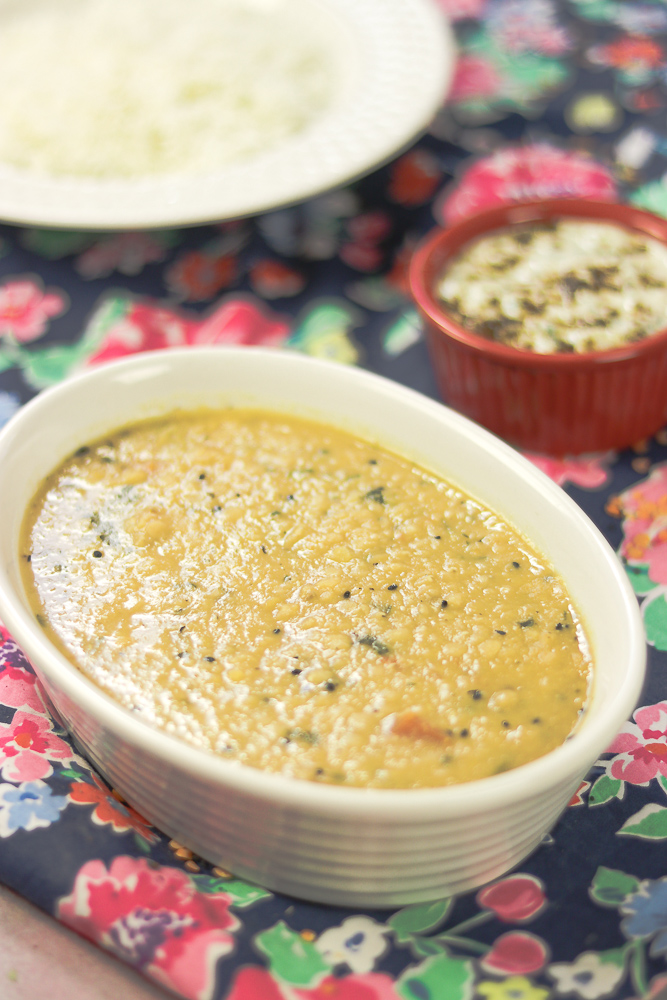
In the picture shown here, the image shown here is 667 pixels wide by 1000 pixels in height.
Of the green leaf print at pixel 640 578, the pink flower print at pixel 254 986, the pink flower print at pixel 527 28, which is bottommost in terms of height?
the green leaf print at pixel 640 578

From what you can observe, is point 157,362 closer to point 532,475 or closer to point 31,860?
point 532,475

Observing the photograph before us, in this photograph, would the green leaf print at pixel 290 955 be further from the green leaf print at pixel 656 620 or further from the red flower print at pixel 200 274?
the red flower print at pixel 200 274

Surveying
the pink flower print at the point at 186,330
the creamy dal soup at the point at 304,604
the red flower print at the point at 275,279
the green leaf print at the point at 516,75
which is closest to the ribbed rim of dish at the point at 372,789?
the creamy dal soup at the point at 304,604

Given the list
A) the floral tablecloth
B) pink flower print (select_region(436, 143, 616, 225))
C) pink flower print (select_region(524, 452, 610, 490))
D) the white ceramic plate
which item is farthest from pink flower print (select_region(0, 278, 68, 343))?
pink flower print (select_region(524, 452, 610, 490))

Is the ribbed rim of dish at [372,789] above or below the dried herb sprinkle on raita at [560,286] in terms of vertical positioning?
above

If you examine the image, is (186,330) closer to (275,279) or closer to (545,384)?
(275,279)

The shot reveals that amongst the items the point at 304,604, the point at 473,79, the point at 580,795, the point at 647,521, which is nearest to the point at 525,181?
the point at 473,79
